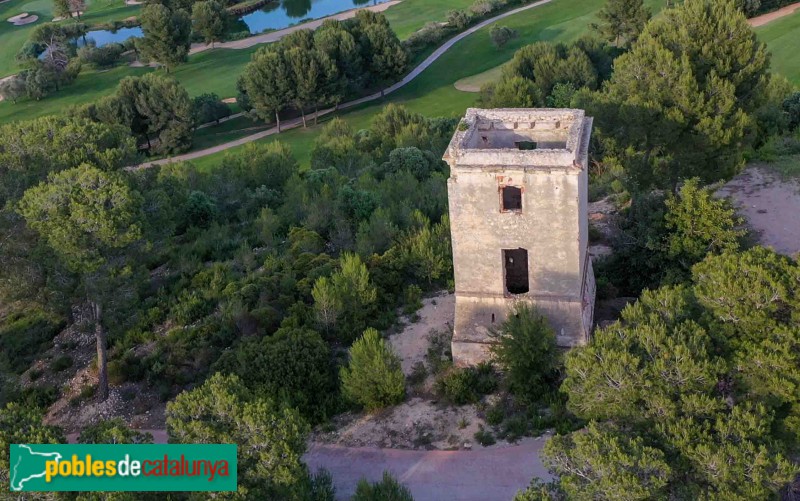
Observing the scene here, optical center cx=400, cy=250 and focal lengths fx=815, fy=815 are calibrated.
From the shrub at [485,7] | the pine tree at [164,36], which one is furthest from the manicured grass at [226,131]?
the shrub at [485,7]

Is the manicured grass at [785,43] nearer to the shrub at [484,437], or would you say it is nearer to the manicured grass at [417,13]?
the manicured grass at [417,13]

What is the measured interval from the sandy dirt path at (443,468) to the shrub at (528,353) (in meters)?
1.80

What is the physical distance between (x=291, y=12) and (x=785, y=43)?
6228 centimetres

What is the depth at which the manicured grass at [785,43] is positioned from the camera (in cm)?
5362

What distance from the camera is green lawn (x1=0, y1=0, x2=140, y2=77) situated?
87688mm

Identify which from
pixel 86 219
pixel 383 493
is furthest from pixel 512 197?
pixel 86 219

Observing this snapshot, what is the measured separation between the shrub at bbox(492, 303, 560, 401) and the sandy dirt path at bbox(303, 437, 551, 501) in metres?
1.80

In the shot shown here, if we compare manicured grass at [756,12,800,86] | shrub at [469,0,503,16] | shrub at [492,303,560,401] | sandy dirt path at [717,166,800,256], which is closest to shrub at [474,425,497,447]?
shrub at [492,303,560,401]

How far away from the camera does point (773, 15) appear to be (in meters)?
64.5

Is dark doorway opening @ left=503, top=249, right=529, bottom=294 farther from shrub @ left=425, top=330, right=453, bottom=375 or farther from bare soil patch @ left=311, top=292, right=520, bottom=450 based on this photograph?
bare soil patch @ left=311, top=292, right=520, bottom=450

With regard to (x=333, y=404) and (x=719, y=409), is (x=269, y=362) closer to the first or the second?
(x=333, y=404)

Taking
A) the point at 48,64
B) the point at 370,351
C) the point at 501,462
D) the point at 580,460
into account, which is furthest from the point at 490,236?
the point at 48,64

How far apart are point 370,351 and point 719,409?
976 cm

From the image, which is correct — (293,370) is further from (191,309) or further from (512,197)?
(512,197)
